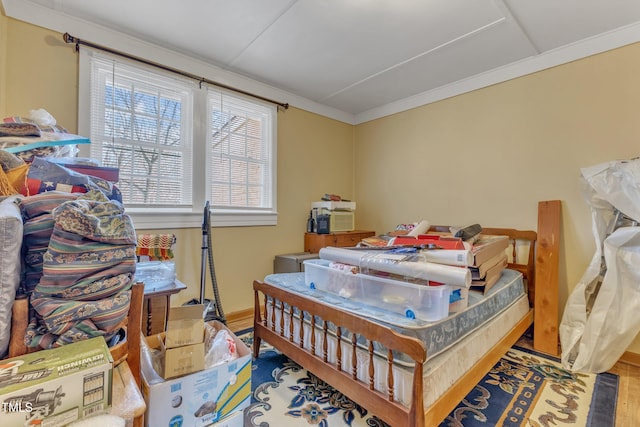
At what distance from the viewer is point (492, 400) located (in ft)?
5.64

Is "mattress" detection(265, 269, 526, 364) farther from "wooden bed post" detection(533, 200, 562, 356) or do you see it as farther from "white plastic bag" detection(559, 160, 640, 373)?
"white plastic bag" detection(559, 160, 640, 373)

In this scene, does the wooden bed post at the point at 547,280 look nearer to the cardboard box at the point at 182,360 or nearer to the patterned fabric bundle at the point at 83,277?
the cardboard box at the point at 182,360

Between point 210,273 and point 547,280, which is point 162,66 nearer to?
point 210,273

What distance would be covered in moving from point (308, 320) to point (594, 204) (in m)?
2.29

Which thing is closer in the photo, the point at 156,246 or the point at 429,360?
the point at 429,360

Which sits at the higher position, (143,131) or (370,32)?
(370,32)

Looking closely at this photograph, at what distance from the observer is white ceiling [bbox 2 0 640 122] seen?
6.45 feet

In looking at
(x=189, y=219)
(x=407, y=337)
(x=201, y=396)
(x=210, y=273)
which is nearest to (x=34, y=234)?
(x=201, y=396)

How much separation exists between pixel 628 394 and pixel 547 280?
81 centimetres

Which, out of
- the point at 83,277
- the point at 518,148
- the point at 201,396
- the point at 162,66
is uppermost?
the point at 162,66

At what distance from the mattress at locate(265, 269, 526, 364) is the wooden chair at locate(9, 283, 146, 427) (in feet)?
3.15

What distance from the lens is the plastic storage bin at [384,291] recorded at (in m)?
1.42

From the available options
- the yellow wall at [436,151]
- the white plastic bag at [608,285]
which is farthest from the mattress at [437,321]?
the yellow wall at [436,151]

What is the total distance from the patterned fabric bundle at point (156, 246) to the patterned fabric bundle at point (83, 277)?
2.07ft
